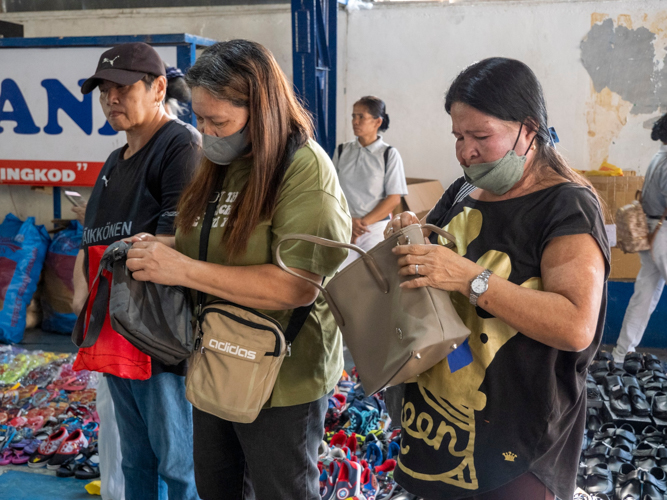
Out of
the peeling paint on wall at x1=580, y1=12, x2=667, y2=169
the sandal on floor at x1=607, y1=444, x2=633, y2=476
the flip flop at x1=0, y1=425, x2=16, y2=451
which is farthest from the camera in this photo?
the peeling paint on wall at x1=580, y1=12, x2=667, y2=169

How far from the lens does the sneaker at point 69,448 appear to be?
2.98 metres

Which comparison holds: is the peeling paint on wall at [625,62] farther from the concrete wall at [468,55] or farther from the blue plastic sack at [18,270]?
the blue plastic sack at [18,270]

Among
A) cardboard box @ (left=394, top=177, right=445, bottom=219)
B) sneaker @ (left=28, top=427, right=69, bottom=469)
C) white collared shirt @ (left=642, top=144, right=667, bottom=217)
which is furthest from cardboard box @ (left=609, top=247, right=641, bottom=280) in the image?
sneaker @ (left=28, top=427, right=69, bottom=469)

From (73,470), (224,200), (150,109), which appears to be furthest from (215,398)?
(73,470)

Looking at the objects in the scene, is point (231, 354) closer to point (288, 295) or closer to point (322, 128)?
point (288, 295)

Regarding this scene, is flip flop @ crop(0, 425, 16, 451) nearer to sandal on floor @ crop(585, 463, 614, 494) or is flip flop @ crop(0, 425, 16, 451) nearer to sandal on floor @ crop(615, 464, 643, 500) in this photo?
sandal on floor @ crop(585, 463, 614, 494)

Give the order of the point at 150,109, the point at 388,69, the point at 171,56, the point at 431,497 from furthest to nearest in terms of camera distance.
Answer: the point at 388,69, the point at 171,56, the point at 150,109, the point at 431,497

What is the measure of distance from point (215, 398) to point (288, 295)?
30 cm

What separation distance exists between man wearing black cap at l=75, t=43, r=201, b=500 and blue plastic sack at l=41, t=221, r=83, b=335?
3.72m

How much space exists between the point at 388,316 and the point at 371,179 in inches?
131

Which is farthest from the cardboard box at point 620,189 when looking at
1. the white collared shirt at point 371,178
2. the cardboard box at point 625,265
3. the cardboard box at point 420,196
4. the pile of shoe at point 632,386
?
the white collared shirt at point 371,178

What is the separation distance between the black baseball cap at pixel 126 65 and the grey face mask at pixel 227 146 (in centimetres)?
54

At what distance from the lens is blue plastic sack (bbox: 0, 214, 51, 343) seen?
16.2 feet

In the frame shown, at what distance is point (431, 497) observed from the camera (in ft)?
4.01
